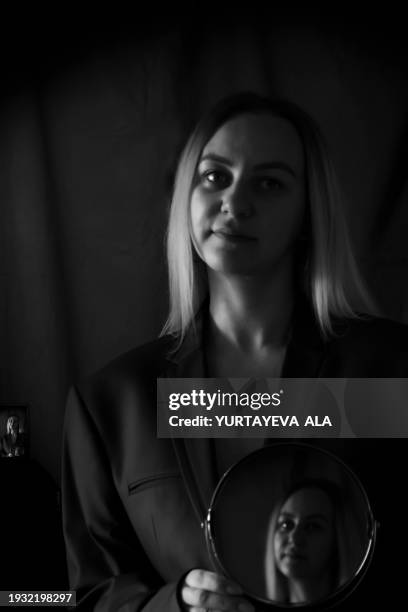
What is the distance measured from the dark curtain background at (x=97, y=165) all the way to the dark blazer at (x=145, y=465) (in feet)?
0.92

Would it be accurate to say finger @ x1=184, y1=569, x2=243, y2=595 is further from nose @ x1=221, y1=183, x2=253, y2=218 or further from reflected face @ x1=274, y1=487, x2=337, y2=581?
nose @ x1=221, y1=183, x2=253, y2=218

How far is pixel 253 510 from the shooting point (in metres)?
0.74

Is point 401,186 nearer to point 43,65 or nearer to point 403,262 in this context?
point 403,262

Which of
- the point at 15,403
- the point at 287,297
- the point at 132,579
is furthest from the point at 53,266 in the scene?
the point at 132,579

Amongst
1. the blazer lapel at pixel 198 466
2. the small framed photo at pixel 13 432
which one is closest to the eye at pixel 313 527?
the blazer lapel at pixel 198 466

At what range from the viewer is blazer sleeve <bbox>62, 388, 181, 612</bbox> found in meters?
0.89

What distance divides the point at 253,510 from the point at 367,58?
2.86ft

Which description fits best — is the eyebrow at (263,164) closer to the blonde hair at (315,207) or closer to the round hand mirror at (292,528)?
the blonde hair at (315,207)

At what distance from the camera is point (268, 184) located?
38.0 inches

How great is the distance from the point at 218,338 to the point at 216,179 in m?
0.23

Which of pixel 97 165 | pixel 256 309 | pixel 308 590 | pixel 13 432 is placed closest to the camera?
pixel 308 590

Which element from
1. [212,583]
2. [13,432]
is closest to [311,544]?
[212,583]

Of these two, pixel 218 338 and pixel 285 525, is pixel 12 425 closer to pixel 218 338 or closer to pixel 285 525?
pixel 218 338

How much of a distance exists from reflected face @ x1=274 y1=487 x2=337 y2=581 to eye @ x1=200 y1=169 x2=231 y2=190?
44cm
